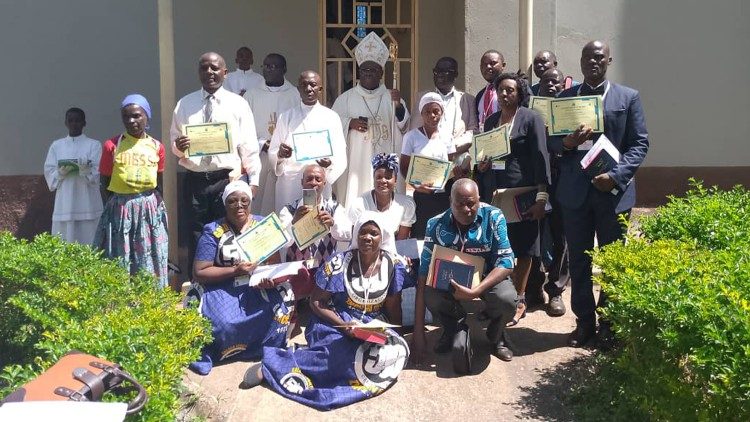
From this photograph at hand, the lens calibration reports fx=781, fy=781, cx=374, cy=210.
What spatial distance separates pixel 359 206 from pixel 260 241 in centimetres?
86

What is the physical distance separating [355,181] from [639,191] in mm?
3320

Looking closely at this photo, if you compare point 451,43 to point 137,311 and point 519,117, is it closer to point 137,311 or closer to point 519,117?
point 519,117

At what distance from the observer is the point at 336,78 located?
29.7ft

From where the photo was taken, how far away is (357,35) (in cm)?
895

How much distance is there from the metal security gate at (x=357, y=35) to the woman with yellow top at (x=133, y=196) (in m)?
3.48

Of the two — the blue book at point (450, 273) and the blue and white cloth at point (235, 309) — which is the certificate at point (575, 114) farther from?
the blue and white cloth at point (235, 309)

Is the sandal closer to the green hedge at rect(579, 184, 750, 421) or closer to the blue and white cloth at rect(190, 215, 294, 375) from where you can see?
the green hedge at rect(579, 184, 750, 421)

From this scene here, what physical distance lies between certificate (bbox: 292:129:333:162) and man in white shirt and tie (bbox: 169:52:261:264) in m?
0.36

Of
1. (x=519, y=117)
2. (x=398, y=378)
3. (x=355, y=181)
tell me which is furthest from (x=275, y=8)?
(x=398, y=378)

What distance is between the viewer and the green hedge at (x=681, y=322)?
3145 mm

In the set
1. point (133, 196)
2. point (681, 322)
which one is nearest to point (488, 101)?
point (133, 196)

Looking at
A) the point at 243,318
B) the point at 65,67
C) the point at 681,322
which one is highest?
the point at 65,67

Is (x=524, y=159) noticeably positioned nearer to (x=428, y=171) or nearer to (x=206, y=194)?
(x=428, y=171)

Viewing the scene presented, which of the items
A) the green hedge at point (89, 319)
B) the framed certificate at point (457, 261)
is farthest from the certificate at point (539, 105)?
the green hedge at point (89, 319)
